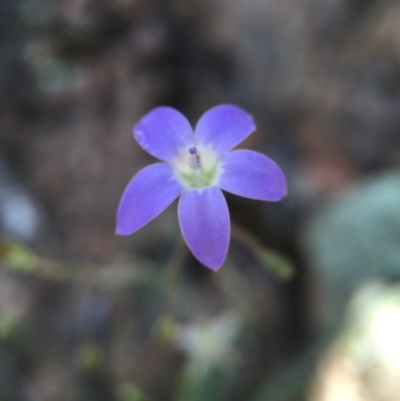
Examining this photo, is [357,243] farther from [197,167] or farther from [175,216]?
[197,167]

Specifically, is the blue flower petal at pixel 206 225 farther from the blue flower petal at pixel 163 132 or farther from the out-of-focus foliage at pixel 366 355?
the out-of-focus foliage at pixel 366 355

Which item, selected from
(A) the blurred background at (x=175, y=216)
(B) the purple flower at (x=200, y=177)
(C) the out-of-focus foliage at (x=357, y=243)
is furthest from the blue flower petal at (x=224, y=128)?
(C) the out-of-focus foliage at (x=357, y=243)

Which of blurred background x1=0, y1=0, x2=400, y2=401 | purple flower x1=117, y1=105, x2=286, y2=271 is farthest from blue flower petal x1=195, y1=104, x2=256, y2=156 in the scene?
blurred background x1=0, y1=0, x2=400, y2=401

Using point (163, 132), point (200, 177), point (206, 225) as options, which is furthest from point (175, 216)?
point (206, 225)

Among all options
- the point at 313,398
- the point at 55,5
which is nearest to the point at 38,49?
the point at 55,5

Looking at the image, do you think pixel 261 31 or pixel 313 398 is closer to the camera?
pixel 313 398

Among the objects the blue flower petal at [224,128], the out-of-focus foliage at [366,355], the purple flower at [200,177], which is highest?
the blue flower petal at [224,128]

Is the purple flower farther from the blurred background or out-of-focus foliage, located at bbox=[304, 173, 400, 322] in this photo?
out-of-focus foliage, located at bbox=[304, 173, 400, 322]

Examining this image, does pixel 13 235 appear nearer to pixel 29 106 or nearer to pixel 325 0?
pixel 29 106
